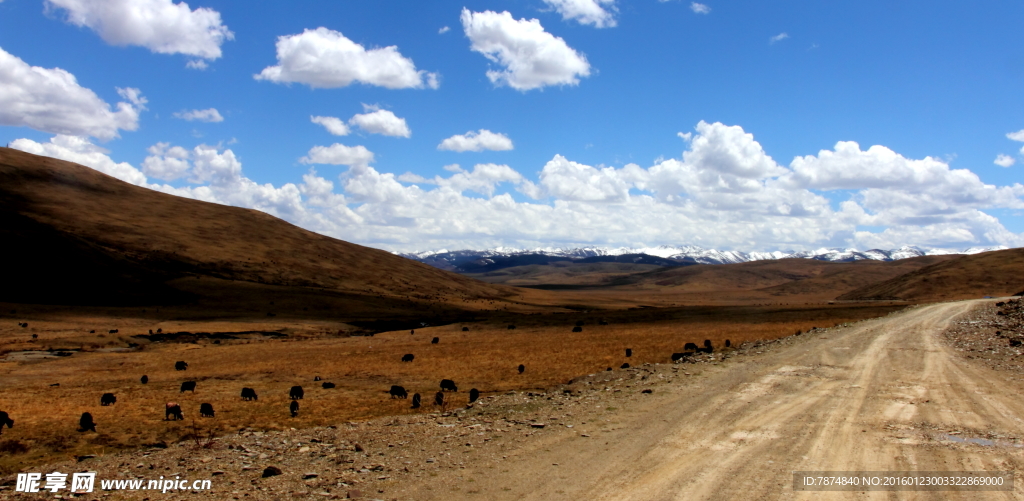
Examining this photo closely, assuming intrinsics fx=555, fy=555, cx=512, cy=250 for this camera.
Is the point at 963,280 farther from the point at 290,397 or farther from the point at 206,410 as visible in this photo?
the point at 206,410

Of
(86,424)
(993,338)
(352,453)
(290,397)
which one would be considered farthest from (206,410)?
(993,338)

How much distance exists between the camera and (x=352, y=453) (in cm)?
1323

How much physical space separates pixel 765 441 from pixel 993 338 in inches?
1158

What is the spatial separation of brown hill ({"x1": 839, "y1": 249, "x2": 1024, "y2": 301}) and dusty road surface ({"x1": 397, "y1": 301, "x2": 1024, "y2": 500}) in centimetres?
11302

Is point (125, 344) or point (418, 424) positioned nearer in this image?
point (418, 424)

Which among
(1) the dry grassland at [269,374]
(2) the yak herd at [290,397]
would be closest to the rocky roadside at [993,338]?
(1) the dry grassland at [269,374]

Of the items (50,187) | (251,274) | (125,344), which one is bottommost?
(125,344)

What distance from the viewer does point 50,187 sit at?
134625 millimetres

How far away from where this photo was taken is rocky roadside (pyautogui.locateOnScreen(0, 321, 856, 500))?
10.9 m

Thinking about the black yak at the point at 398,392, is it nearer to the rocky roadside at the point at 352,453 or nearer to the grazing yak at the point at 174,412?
the rocky roadside at the point at 352,453

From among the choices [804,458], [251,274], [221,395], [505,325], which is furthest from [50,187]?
[804,458]

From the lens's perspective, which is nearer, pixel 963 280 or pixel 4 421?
pixel 4 421

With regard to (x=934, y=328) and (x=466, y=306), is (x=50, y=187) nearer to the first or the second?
(x=466, y=306)

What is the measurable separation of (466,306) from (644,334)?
68753 millimetres
